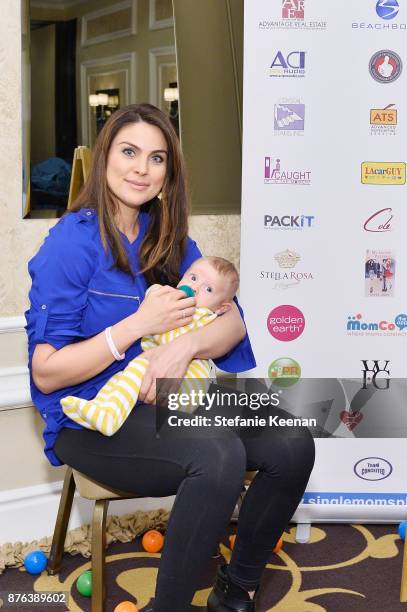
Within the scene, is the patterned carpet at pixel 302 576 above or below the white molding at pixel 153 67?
below

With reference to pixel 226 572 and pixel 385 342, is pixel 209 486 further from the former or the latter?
pixel 385 342

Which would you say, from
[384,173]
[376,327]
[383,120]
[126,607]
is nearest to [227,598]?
[126,607]

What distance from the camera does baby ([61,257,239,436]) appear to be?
6.25 feet

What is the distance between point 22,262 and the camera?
2672mm

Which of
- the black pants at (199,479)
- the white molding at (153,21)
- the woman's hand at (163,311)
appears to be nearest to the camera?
the black pants at (199,479)

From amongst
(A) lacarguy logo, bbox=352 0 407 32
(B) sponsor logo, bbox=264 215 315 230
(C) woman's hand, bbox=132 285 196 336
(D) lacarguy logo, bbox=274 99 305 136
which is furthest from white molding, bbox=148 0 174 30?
(C) woman's hand, bbox=132 285 196 336

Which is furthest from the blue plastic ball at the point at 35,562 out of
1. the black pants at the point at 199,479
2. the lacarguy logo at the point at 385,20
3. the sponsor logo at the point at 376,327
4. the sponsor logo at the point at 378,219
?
the lacarguy logo at the point at 385,20

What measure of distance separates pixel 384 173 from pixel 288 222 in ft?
1.13

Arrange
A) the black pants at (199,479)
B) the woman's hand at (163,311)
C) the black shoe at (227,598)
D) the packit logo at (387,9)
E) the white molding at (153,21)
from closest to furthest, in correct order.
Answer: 1. the black pants at (199,479)
2. the woman's hand at (163,311)
3. the black shoe at (227,598)
4. the packit logo at (387,9)
5. the white molding at (153,21)

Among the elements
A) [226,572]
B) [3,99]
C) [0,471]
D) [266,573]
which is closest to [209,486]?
[226,572]

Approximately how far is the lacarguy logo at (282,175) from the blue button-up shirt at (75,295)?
64 cm

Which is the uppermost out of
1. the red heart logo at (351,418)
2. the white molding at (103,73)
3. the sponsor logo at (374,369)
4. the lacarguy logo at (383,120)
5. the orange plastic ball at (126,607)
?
the white molding at (103,73)

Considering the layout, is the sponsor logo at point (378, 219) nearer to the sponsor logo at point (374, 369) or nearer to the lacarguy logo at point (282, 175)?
the lacarguy logo at point (282, 175)

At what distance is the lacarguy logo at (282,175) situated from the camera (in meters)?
2.59
